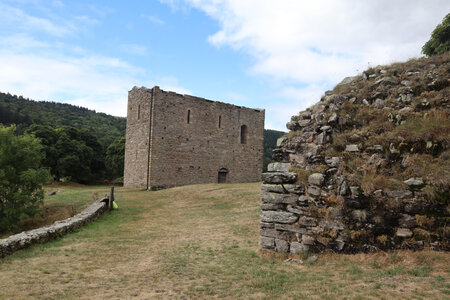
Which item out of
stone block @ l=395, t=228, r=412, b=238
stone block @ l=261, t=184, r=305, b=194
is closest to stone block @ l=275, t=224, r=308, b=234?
stone block @ l=261, t=184, r=305, b=194

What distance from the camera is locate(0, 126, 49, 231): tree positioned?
13188 mm

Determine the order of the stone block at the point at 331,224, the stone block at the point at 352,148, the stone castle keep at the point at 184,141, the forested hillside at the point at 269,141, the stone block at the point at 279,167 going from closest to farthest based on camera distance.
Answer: the stone block at the point at 331,224 → the stone block at the point at 352,148 → the stone block at the point at 279,167 → the stone castle keep at the point at 184,141 → the forested hillside at the point at 269,141

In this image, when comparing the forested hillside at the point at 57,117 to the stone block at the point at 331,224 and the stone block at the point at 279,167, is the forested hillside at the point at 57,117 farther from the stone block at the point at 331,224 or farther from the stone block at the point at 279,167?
the stone block at the point at 331,224

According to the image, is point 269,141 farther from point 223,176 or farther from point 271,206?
point 271,206

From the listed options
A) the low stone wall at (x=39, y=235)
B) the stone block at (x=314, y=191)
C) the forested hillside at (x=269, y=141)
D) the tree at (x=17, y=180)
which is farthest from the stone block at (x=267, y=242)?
the forested hillside at (x=269, y=141)

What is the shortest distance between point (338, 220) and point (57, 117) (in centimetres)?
6230

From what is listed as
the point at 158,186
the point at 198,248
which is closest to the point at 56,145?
the point at 158,186

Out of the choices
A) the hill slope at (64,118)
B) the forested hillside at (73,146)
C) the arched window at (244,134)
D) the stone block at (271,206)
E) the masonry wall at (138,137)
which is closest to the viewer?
the stone block at (271,206)

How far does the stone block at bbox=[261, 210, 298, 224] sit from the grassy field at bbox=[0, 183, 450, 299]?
0.69 m

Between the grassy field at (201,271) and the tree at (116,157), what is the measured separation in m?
30.4

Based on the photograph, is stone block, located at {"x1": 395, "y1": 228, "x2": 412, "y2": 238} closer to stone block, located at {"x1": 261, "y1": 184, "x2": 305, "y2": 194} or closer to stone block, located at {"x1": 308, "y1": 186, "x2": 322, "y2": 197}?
stone block, located at {"x1": 308, "y1": 186, "x2": 322, "y2": 197}

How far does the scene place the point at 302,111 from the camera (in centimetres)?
766

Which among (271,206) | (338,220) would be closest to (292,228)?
(271,206)

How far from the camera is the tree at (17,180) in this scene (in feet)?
43.3
